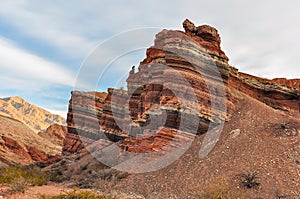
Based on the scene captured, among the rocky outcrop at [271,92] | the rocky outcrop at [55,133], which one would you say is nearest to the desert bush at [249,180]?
the rocky outcrop at [271,92]

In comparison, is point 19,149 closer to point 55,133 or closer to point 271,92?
point 55,133

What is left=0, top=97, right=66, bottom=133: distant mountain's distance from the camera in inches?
5412

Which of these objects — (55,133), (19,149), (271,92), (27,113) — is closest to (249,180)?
(271,92)

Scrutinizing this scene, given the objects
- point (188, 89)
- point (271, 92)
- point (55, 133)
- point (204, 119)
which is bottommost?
point (55, 133)

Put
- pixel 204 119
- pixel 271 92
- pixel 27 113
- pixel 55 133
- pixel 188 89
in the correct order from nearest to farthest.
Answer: pixel 204 119, pixel 188 89, pixel 271 92, pixel 55 133, pixel 27 113

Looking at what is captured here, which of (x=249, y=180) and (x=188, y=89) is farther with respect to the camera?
(x=188, y=89)

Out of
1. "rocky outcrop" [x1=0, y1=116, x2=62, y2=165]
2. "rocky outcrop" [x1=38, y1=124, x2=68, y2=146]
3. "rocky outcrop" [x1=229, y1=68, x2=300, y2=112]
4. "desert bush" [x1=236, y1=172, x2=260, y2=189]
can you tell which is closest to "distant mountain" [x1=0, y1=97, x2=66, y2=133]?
"rocky outcrop" [x1=38, y1=124, x2=68, y2=146]

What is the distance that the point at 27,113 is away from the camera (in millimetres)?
154500

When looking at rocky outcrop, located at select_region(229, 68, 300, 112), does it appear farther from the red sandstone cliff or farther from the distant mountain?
the distant mountain

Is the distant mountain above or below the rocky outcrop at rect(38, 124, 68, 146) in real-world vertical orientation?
above

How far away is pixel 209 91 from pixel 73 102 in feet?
90.8

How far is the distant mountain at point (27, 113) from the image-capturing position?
137475 mm

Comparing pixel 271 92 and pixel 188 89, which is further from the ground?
pixel 271 92

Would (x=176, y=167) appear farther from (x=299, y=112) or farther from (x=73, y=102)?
(x=73, y=102)
